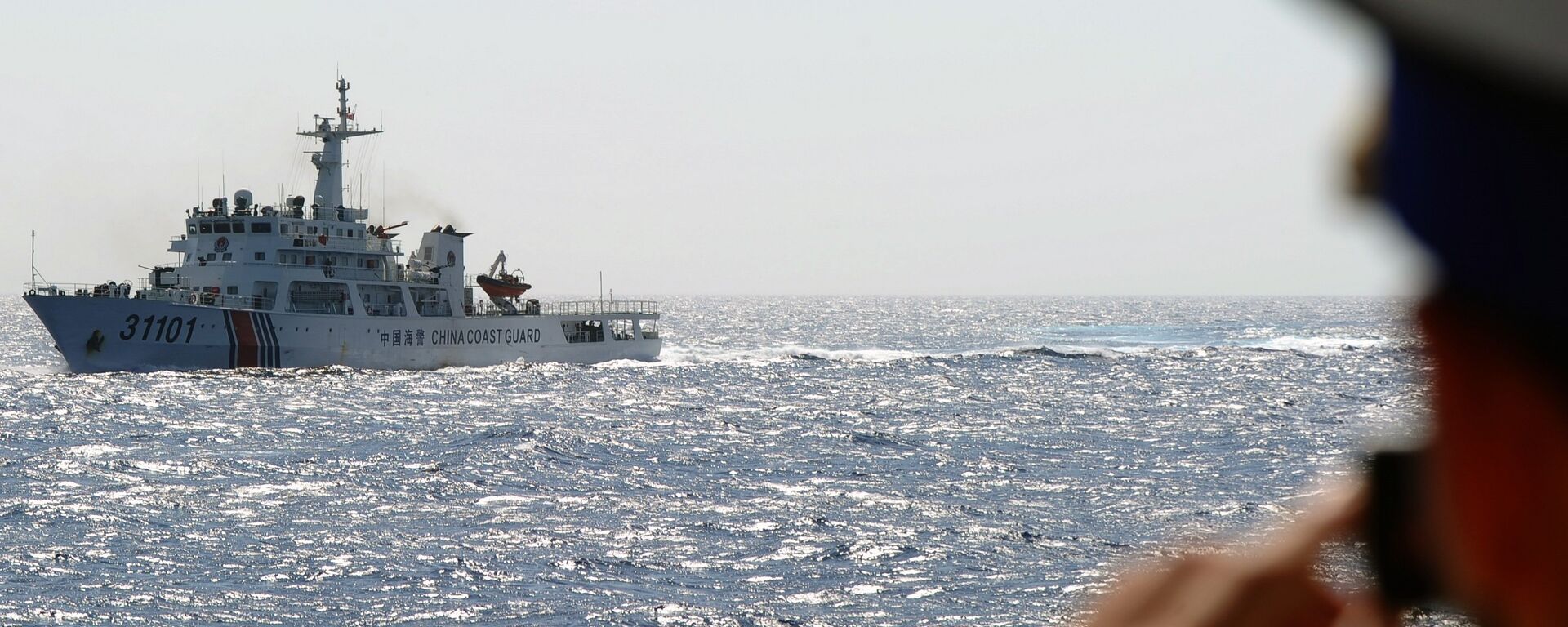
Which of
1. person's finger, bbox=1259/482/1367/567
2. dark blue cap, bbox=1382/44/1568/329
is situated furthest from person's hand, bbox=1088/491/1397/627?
dark blue cap, bbox=1382/44/1568/329

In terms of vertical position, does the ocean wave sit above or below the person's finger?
below

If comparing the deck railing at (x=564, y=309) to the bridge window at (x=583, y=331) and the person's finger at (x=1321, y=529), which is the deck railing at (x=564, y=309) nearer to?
the bridge window at (x=583, y=331)

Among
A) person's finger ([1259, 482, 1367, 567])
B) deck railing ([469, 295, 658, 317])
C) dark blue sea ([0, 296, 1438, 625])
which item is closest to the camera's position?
person's finger ([1259, 482, 1367, 567])

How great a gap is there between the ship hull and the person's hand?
5289 cm

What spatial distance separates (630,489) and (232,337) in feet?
96.6

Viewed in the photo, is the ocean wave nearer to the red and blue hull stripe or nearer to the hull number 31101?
the red and blue hull stripe

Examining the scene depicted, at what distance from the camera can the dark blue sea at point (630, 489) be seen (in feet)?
55.8

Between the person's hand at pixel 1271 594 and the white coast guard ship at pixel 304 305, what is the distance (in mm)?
53018

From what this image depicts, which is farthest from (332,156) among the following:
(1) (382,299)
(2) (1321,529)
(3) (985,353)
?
(2) (1321,529)

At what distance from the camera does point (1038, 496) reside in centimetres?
2531

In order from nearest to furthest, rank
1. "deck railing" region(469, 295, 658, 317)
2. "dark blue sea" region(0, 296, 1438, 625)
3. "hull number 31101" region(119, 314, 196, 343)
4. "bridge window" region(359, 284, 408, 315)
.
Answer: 1. "dark blue sea" region(0, 296, 1438, 625)
2. "hull number 31101" region(119, 314, 196, 343)
3. "bridge window" region(359, 284, 408, 315)
4. "deck railing" region(469, 295, 658, 317)

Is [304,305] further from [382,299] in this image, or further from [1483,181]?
[1483,181]

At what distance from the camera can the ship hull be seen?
49.2 metres

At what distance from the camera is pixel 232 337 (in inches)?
1984
